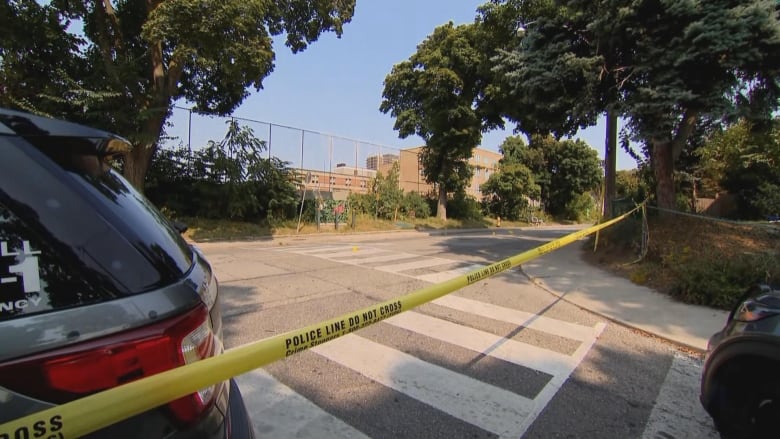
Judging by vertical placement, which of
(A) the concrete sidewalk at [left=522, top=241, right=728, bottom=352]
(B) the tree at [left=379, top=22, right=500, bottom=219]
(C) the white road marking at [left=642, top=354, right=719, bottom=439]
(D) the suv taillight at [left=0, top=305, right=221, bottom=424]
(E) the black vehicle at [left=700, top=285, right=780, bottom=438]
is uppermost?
(B) the tree at [left=379, top=22, right=500, bottom=219]

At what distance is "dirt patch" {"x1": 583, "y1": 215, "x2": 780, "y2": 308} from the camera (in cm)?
635

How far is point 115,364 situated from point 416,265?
9016 mm

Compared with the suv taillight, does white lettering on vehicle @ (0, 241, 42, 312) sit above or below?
above

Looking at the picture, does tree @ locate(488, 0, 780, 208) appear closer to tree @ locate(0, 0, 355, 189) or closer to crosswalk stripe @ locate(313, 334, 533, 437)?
crosswalk stripe @ locate(313, 334, 533, 437)

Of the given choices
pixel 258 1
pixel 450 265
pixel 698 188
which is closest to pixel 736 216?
pixel 698 188

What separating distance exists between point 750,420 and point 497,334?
2672 millimetres

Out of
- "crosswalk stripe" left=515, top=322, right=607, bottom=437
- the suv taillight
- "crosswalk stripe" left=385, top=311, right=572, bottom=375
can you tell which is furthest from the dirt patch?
the suv taillight

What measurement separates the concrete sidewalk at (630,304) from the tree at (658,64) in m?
3.08

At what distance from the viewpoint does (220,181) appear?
719 inches

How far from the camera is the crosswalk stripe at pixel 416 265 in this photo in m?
9.43

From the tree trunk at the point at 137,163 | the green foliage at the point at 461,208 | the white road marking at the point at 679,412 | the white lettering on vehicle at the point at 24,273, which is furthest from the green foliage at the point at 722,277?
the green foliage at the point at 461,208

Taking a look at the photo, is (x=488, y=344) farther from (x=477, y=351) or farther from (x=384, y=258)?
(x=384, y=258)

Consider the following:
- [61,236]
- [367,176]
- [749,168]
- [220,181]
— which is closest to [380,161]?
[367,176]

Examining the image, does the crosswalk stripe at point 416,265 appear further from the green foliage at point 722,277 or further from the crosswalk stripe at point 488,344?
the green foliage at point 722,277
